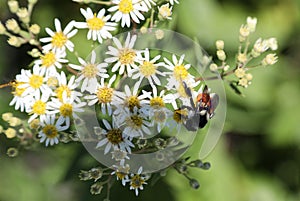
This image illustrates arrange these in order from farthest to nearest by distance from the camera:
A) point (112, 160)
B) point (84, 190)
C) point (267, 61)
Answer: point (84, 190), point (267, 61), point (112, 160)

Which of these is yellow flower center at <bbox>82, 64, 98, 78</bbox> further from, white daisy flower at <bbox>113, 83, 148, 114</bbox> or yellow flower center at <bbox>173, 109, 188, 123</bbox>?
yellow flower center at <bbox>173, 109, 188, 123</bbox>

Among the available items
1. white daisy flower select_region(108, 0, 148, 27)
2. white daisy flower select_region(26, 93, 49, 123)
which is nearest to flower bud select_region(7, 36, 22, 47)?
white daisy flower select_region(26, 93, 49, 123)

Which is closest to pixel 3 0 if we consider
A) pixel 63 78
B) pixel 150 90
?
pixel 63 78

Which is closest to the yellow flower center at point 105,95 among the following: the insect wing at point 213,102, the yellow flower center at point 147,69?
the yellow flower center at point 147,69

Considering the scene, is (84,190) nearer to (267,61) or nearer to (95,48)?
(95,48)

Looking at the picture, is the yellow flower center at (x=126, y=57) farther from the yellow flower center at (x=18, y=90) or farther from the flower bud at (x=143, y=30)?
the yellow flower center at (x=18, y=90)

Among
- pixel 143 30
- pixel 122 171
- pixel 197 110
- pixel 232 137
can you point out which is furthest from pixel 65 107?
pixel 232 137
